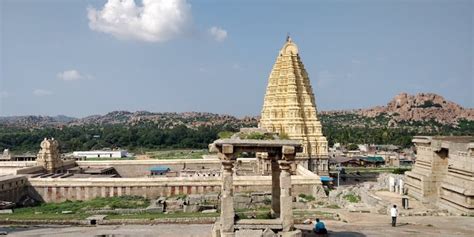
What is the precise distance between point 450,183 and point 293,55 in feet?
83.2

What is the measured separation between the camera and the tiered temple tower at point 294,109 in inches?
1774

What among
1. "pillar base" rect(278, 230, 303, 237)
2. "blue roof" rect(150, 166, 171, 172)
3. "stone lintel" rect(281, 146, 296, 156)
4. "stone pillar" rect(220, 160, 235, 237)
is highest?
"stone lintel" rect(281, 146, 296, 156)

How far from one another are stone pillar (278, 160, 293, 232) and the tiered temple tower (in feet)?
89.7

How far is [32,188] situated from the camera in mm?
36625

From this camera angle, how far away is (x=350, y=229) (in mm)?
20391

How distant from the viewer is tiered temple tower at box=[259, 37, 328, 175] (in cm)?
4506

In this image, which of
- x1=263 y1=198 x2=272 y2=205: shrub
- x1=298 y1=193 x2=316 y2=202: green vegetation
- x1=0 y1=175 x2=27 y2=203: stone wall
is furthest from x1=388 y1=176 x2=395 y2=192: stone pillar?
x1=0 y1=175 x2=27 y2=203: stone wall

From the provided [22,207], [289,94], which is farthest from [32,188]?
[289,94]

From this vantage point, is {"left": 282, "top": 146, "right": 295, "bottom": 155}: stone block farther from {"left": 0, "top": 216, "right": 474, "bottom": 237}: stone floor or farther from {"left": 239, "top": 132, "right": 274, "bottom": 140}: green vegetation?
{"left": 0, "top": 216, "right": 474, "bottom": 237}: stone floor

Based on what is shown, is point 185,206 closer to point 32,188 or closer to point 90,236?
point 90,236

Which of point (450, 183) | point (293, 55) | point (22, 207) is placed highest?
point (293, 55)

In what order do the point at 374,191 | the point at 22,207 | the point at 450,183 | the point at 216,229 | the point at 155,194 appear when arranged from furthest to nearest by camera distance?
the point at 155,194, the point at 22,207, the point at 374,191, the point at 450,183, the point at 216,229

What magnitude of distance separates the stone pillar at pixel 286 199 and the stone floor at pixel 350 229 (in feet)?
8.74

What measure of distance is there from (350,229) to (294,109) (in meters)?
25.4
